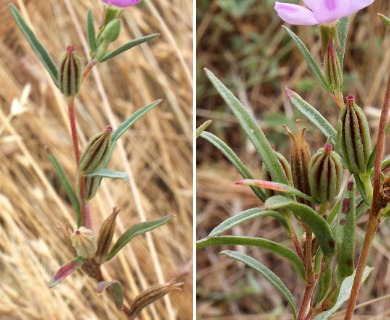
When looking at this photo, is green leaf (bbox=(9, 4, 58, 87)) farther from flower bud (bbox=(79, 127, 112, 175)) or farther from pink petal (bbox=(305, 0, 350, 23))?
pink petal (bbox=(305, 0, 350, 23))

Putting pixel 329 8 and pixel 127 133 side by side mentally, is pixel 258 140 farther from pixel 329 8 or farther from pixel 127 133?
pixel 127 133

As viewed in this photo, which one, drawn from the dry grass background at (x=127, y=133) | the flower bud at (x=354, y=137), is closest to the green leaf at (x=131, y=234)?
the flower bud at (x=354, y=137)

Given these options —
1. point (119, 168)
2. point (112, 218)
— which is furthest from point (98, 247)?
point (119, 168)

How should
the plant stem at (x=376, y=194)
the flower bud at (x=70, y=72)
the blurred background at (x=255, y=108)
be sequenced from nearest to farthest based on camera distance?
the plant stem at (x=376, y=194)
the flower bud at (x=70, y=72)
the blurred background at (x=255, y=108)

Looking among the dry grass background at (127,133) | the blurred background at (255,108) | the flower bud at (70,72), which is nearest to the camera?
the flower bud at (70,72)

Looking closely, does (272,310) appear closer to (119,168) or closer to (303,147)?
(119,168)

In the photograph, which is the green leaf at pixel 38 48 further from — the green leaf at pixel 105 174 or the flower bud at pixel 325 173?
the flower bud at pixel 325 173

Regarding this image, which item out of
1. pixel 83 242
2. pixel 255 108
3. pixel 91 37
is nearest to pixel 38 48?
pixel 91 37

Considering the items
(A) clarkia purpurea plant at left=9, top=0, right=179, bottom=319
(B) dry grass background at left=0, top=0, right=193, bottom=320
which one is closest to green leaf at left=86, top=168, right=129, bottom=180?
(A) clarkia purpurea plant at left=9, top=0, right=179, bottom=319
